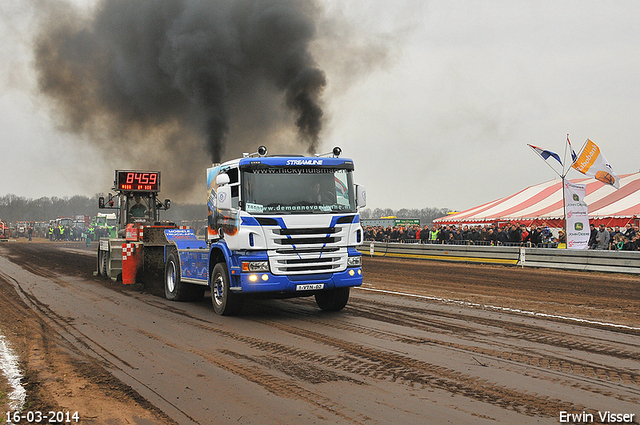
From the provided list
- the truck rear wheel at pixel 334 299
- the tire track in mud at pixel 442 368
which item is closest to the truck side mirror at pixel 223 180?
the tire track in mud at pixel 442 368

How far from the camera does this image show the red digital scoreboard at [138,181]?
16734 millimetres

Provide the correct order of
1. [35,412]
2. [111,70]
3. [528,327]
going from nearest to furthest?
[35,412], [528,327], [111,70]

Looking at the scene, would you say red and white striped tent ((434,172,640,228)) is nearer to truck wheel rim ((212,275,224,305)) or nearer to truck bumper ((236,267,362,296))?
truck bumper ((236,267,362,296))

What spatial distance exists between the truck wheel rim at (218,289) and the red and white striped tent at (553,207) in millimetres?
21913

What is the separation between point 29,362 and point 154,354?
1373mm

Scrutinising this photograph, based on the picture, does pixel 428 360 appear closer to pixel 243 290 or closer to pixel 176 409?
pixel 176 409

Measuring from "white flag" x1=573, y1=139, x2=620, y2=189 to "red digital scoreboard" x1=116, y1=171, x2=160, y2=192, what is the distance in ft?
50.0

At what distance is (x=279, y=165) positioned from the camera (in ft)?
30.5

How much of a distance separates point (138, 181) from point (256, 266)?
9.36 metres

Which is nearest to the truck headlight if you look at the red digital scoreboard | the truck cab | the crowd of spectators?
the truck cab

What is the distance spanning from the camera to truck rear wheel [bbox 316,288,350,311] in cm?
998

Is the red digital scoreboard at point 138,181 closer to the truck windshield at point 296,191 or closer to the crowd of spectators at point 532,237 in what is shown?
the truck windshield at point 296,191

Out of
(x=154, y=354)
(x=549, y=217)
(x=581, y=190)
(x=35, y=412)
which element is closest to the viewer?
(x=35, y=412)

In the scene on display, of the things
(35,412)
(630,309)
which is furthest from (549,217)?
(35,412)
